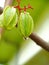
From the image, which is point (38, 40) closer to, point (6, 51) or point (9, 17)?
point (9, 17)

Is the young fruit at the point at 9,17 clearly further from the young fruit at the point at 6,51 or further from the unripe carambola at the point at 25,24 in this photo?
the young fruit at the point at 6,51

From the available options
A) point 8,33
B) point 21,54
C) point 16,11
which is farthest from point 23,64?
point 16,11

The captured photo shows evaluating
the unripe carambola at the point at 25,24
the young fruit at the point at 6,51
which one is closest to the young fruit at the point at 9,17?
the unripe carambola at the point at 25,24

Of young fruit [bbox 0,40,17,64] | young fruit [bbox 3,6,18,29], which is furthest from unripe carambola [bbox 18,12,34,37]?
young fruit [bbox 0,40,17,64]

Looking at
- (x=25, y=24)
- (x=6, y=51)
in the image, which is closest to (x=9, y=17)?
(x=25, y=24)

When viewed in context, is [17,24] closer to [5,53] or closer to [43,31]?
[43,31]
